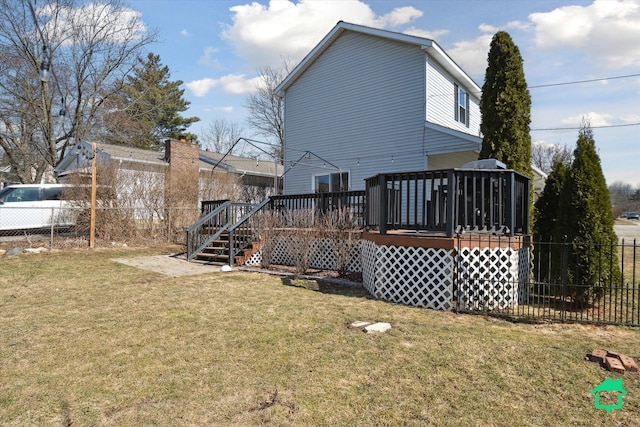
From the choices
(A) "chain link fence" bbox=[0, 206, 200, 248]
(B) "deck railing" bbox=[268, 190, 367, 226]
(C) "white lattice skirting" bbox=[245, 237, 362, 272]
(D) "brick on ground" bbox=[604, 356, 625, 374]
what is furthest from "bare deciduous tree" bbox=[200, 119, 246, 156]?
(D) "brick on ground" bbox=[604, 356, 625, 374]

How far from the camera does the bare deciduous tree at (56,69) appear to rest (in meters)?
21.4

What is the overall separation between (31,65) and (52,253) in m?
17.8

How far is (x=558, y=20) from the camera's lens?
11.0 meters

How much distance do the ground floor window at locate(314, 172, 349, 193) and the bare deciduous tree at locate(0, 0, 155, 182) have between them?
59.1ft

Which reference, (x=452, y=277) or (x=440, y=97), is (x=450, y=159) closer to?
(x=440, y=97)

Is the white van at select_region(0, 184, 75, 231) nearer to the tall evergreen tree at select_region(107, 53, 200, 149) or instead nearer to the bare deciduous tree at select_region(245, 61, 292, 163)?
the tall evergreen tree at select_region(107, 53, 200, 149)

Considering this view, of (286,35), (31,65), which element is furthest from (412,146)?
(31,65)

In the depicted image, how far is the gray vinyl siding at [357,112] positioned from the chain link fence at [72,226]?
18.8 feet

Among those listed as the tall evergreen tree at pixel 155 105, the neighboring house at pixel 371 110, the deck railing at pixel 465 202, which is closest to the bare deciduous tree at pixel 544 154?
the neighboring house at pixel 371 110

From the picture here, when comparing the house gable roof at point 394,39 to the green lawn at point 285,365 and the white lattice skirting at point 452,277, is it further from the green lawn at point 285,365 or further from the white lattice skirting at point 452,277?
the green lawn at point 285,365

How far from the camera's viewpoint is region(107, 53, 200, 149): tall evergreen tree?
29172 mm

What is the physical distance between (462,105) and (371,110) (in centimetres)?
403

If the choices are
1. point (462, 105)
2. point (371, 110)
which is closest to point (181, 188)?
point (371, 110)

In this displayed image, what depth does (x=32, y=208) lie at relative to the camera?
12383 mm
